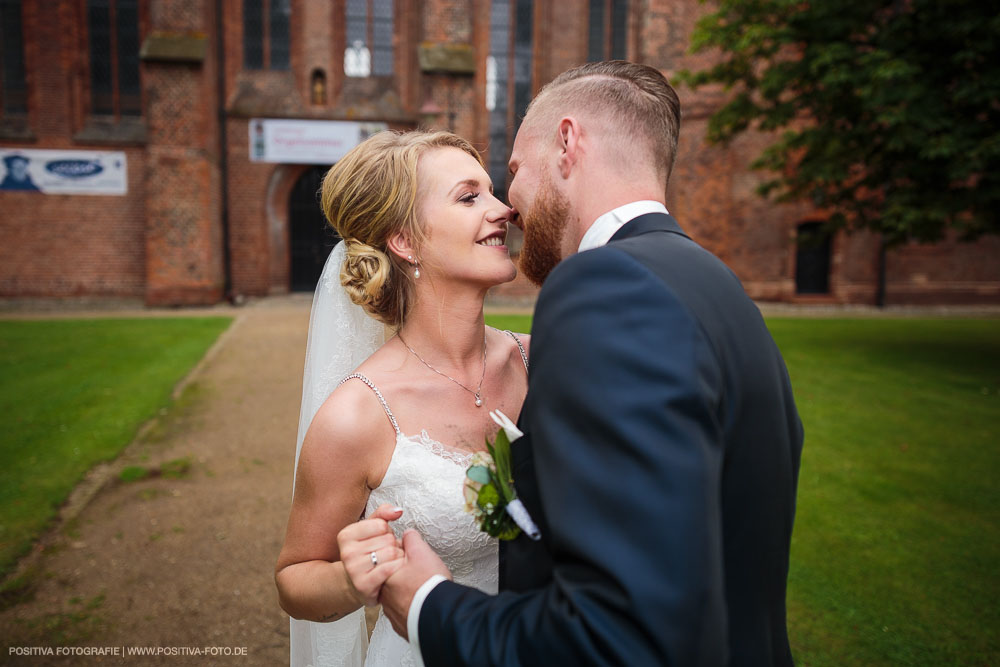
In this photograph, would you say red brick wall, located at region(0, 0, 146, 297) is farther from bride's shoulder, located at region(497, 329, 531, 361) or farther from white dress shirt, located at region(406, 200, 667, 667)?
white dress shirt, located at region(406, 200, 667, 667)

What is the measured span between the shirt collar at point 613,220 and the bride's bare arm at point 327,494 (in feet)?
3.19

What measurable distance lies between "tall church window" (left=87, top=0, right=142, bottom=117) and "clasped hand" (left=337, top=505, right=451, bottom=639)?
2344 cm

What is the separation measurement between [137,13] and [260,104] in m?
4.84

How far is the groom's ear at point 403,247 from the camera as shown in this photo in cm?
236

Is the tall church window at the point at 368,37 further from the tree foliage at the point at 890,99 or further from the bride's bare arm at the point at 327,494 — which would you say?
the bride's bare arm at the point at 327,494

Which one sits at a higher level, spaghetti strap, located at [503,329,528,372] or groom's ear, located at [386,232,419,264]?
groom's ear, located at [386,232,419,264]

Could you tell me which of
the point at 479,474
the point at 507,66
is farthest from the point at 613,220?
the point at 507,66

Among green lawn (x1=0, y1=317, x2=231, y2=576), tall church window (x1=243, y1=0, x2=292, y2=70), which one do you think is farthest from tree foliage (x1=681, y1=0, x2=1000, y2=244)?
tall church window (x1=243, y1=0, x2=292, y2=70)

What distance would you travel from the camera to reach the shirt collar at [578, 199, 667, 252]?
147 cm

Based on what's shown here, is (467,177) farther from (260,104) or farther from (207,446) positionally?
(260,104)

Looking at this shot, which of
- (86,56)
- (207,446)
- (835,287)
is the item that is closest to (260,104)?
(86,56)

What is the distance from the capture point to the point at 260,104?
66.0 ft

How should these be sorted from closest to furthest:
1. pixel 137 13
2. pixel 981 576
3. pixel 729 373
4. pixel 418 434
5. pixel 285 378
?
pixel 729 373 → pixel 418 434 → pixel 981 576 → pixel 285 378 → pixel 137 13

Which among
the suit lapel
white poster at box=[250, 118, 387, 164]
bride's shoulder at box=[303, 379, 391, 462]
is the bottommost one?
bride's shoulder at box=[303, 379, 391, 462]
